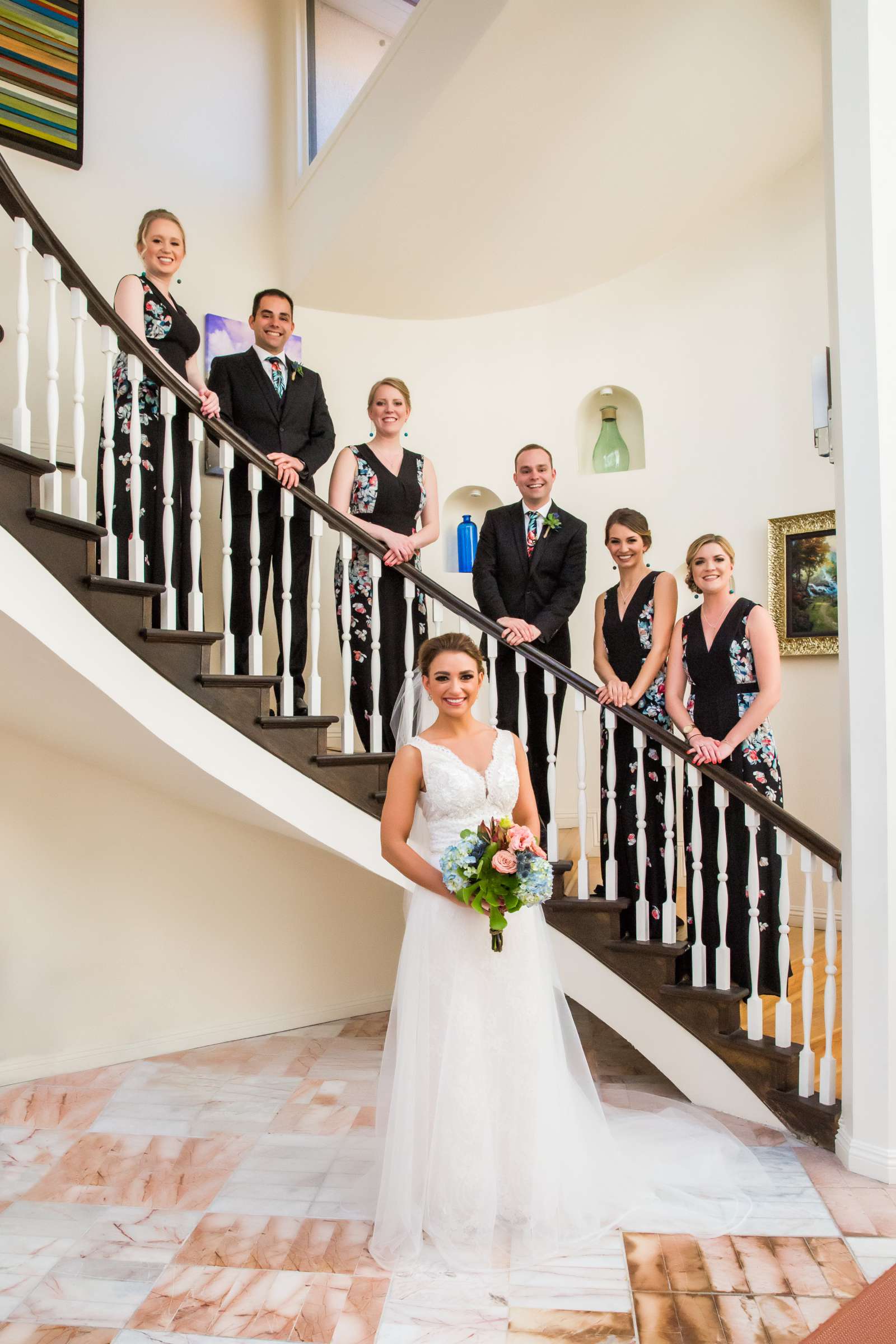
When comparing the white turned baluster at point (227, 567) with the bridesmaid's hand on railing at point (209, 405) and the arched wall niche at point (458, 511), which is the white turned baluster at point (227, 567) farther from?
the arched wall niche at point (458, 511)

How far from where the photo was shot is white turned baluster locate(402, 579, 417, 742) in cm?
352

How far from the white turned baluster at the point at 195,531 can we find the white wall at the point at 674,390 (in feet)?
5.05

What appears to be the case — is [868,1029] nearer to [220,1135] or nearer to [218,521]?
[220,1135]

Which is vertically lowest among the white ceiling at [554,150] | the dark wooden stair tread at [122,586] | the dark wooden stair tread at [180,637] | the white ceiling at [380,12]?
the dark wooden stair tread at [180,637]

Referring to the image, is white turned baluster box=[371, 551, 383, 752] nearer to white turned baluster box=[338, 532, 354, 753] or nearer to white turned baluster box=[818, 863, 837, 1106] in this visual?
white turned baluster box=[338, 532, 354, 753]

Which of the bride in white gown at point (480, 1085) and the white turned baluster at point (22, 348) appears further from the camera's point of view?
the white turned baluster at point (22, 348)

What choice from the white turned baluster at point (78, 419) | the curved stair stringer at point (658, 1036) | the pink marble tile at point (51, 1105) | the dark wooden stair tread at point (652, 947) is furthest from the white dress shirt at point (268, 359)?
the pink marble tile at point (51, 1105)

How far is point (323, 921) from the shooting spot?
4.84 metres

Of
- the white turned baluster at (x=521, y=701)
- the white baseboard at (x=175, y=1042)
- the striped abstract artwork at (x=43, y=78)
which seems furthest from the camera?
the striped abstract artwork at (x=43, y=78)

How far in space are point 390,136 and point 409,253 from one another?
2.17 ft

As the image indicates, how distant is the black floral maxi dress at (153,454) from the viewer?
131 inches

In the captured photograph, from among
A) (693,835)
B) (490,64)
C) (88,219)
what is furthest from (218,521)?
(693,835)

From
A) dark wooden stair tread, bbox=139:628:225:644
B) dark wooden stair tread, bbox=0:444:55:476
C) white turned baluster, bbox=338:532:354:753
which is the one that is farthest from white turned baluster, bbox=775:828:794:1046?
dark wooden stair tread, bbox=0:444:55:476

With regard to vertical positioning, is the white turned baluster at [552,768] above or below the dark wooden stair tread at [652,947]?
above
